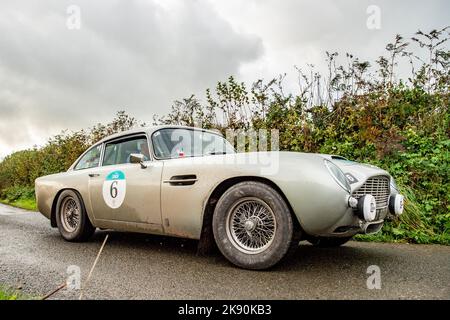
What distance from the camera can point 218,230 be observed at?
3.26 m

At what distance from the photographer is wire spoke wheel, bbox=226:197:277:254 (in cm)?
312

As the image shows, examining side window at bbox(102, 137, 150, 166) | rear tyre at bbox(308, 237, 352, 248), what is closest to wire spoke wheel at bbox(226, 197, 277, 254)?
rear tyre at bbox(308, 237, 352, 248)

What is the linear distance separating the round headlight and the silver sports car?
→ 12mm

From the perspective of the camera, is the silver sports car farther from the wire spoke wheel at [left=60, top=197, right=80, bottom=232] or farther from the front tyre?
the wire spoke wheel at [left=60, top=197, right=80, bottom=232]

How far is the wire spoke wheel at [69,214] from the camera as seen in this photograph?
5000 mm

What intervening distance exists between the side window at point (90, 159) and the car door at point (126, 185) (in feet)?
0.51

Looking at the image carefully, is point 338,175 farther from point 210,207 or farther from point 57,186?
point 57,186

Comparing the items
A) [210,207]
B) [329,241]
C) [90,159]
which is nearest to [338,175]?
[210,207]

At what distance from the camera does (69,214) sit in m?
5.09

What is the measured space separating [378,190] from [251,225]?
4.46 feet

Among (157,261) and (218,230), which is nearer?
(218,230)
